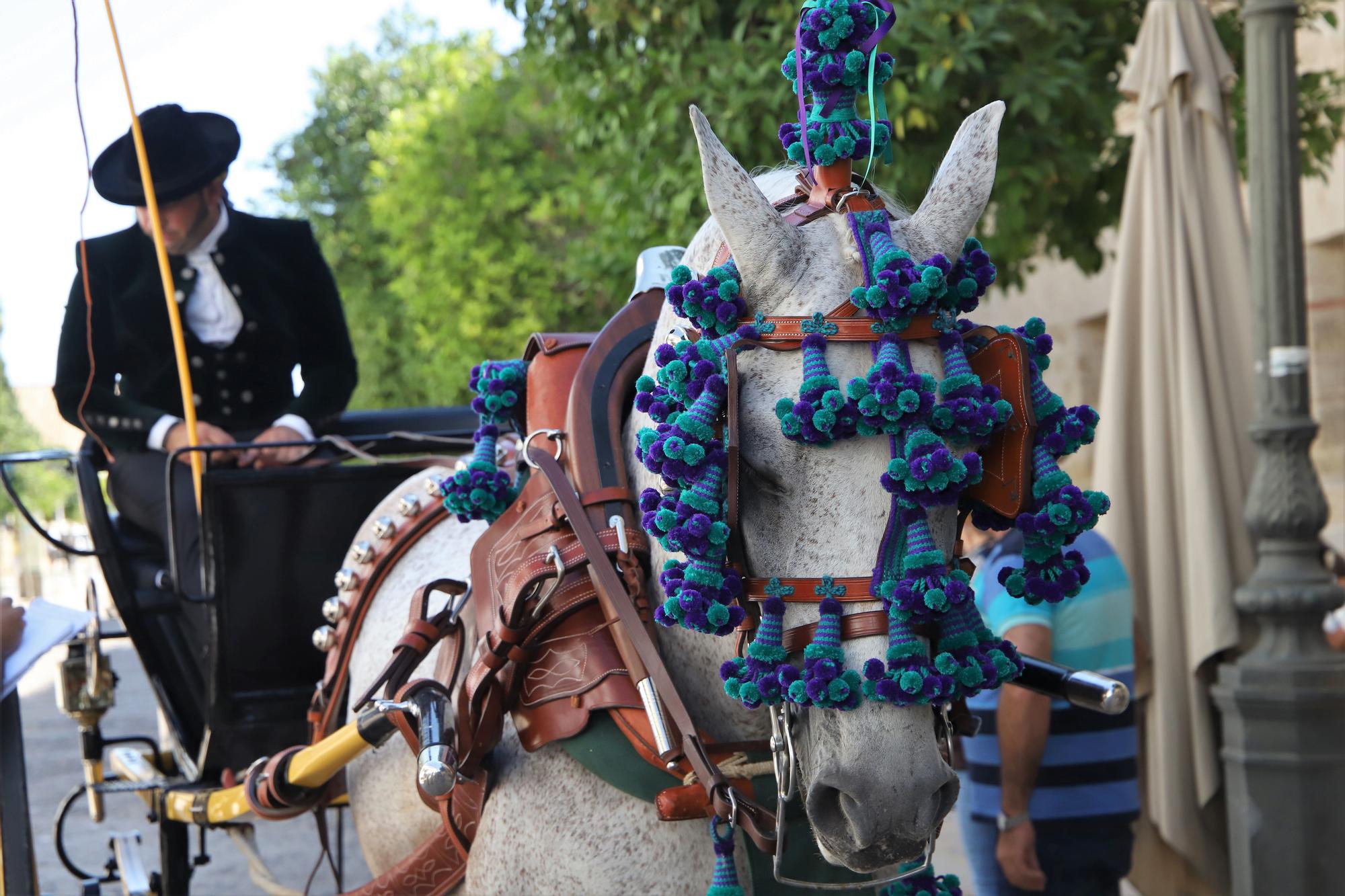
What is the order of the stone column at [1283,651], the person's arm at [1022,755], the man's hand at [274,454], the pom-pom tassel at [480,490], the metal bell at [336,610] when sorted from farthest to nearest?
the stone column at [1283,651] < the person's arm at [1022,755] < the man's hand at [274,454] < the metal bell at [336,610] < the pom-pom tassel at [480,490]

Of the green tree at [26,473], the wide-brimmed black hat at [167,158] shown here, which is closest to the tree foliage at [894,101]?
the wide-brimmed black hat at [167,158]

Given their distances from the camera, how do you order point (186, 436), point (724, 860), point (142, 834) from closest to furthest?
point (724, 860), point (186, 436), point (142, 834)

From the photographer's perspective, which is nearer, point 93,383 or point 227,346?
point 93,383

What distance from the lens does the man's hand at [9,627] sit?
2822mm

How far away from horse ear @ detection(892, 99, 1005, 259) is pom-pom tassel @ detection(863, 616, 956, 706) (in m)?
0.58

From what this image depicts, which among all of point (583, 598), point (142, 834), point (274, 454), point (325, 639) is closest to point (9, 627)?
point (325, 639)

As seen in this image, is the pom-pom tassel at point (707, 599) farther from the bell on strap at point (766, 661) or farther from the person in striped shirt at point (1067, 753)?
the person in striped shirt at point (1067, 753)

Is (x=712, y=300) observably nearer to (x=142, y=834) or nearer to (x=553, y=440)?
(x=553, y=440)

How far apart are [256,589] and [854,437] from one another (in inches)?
90.3

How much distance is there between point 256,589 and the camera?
3594mm

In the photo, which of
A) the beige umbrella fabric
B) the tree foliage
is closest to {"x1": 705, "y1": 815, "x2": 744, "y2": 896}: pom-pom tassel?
the beige umbrella fabric

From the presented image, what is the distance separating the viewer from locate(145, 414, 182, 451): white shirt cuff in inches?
150

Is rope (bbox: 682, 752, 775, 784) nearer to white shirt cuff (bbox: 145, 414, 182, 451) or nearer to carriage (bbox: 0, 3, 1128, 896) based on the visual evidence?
carriage (bbox: 0, 3, 1128, 896)

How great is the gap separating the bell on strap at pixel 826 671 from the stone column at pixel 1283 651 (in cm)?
330
